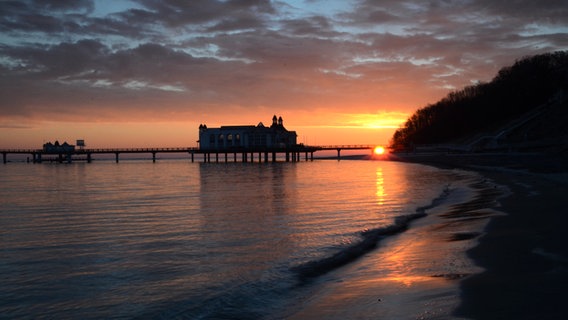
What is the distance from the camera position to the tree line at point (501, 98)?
325ft

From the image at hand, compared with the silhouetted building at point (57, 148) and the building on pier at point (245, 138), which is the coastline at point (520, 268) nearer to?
the building on pier at point (245, 138)

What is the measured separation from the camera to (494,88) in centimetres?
10806

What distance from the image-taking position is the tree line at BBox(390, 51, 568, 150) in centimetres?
9906

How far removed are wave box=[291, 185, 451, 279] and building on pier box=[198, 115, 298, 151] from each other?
9856 cm

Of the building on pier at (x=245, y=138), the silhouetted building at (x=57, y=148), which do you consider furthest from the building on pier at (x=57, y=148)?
the building on pier at (x=245, y=138)

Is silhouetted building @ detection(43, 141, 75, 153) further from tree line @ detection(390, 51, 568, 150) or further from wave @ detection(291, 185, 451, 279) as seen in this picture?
wave @ detection(291, 185, 451, 279)

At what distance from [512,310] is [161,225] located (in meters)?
11.9

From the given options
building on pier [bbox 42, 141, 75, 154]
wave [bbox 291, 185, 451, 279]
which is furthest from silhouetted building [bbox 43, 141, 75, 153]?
wave [bbox 291, 185, 451, 279]

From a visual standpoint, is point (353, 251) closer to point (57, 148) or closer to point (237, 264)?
point (237, 264)

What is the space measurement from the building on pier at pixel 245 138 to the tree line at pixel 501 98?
3129 cm

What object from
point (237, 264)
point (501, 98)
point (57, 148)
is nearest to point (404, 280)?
point (237, 264)

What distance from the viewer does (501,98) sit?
104 metres

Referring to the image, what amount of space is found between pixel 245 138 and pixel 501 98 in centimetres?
5681

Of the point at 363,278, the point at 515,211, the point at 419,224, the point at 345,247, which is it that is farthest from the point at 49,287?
the point at 515,211
